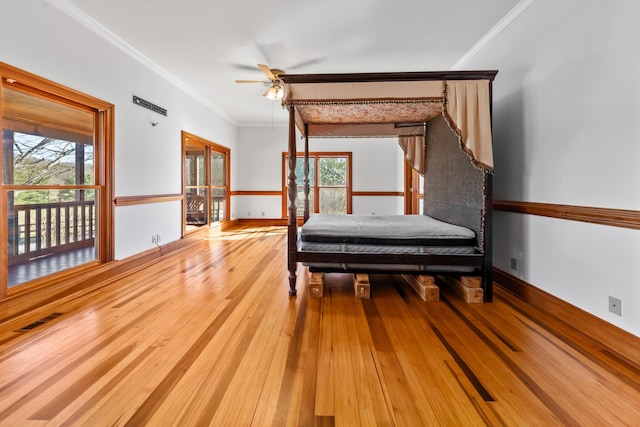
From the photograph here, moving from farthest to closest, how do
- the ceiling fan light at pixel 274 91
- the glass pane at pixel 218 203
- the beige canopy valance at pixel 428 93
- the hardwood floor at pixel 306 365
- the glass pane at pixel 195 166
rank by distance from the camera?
1. the glass pane at pixel 218 203
2. the glass pane at pixel 195 166
3. the ceiling fan light at pixel 274 91
4. the beige canopy valance at pixel 428 93
5. the hardwood floor at pixel 306 365

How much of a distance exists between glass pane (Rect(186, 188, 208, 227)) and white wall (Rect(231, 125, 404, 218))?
4.82 feet

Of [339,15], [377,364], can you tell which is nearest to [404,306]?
[377,364]

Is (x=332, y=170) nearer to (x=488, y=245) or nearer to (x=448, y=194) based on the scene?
(x=448, y=194)

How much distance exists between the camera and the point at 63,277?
2.78m

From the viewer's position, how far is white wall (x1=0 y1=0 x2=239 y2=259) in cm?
240

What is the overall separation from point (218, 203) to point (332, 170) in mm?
2914

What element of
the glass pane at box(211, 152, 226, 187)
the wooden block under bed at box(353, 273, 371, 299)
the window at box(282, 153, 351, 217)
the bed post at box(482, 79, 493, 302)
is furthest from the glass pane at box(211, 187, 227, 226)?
the bed post at box(482, 79, 493, 302)

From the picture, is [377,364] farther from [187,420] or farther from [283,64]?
[283,64]

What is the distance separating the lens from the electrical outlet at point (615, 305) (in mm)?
1744

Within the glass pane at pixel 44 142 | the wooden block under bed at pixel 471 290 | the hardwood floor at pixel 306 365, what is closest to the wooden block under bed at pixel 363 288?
the hardwood floor at pixel 306 365

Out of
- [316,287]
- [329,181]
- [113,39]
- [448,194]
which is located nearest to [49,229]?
[113,39]

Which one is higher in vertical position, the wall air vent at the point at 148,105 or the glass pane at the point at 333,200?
the wall air vent at the point at 148,105

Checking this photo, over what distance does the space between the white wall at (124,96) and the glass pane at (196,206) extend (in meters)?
0.71

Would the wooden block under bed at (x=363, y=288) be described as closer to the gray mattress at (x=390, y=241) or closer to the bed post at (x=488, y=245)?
the gray mattress at (x=390, y=241)
